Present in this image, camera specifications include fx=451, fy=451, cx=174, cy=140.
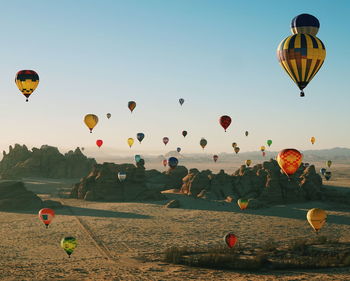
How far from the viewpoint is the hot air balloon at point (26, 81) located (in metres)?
46.3

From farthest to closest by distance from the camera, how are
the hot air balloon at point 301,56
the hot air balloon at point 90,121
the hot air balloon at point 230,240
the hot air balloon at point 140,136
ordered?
the hot air balloon at point 140,136 < the hot air balloon at point 90,121 < the hot air balloon at point 301,56 < the hot air balloon at point 230,240

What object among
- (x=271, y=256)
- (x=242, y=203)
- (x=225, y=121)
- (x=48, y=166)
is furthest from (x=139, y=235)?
(x=48, y=166)

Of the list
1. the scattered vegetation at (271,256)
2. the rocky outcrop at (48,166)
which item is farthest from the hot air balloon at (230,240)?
the rocky outcrop at (48,166)

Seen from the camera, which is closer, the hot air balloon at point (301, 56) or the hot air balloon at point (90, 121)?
the hot air balloon at point (301, 56)

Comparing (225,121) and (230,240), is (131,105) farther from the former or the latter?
(230,240)

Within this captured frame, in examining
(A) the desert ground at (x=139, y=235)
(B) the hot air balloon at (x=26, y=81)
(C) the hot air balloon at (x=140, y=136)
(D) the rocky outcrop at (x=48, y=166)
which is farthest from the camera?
(D) the rocky outcrop at (x=48, y=166)

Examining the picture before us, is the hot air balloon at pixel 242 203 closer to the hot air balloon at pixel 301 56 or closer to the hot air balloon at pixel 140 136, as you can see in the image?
the hot air balloon at pixel 301 56

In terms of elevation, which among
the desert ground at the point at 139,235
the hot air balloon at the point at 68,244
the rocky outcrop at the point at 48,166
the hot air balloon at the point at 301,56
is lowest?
the desert ground at the point at 139,235

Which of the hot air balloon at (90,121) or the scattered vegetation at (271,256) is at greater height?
the hot air balloon at (90,121)

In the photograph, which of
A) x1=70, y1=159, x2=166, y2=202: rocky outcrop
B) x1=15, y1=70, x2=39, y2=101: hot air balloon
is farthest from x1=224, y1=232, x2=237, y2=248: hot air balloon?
x1=15, y1=70, x2=39, y2=101: hot air balloon

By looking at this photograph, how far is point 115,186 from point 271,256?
1241 inches

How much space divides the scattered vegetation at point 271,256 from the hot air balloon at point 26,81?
1040 inches

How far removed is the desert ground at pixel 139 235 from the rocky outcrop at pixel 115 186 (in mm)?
2402

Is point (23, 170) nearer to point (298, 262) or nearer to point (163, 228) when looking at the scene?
point (163, 228)
